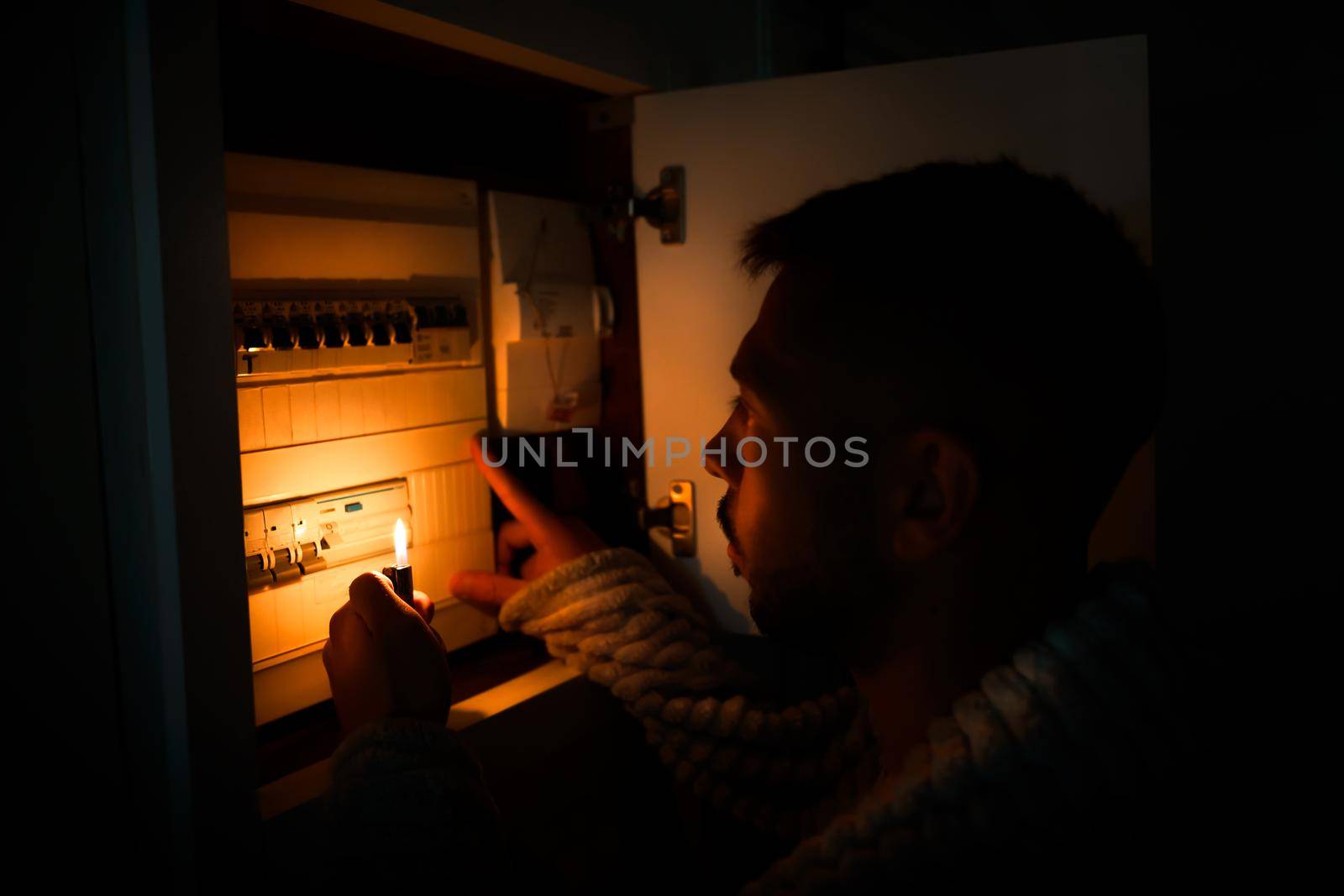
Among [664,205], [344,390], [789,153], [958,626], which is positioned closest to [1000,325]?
[958,626]

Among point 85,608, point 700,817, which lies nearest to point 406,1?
point 85,608

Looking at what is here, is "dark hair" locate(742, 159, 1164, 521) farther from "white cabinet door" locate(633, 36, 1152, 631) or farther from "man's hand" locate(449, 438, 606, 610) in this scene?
"man's hand" locate(449, 438, 606, 610)

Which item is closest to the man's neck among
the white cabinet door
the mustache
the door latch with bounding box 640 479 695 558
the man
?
the man

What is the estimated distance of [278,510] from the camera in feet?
3.24

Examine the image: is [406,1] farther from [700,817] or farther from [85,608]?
[700,817]

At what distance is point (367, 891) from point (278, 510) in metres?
0.42

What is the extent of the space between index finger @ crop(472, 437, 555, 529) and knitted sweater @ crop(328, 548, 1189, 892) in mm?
104

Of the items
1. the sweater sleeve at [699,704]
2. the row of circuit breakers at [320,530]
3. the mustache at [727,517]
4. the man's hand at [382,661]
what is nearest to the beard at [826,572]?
the mustache at [727,517]

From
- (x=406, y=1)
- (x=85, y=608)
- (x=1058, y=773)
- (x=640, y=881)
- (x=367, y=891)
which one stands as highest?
(x=406, y=1)

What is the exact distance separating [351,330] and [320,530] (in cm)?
24

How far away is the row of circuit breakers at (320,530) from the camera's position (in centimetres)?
97

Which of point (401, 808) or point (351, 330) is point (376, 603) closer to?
point (401, 808)

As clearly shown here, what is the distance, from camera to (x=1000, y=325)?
2.34 feet

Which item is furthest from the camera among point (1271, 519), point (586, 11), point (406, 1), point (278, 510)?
point (1271, 519)
